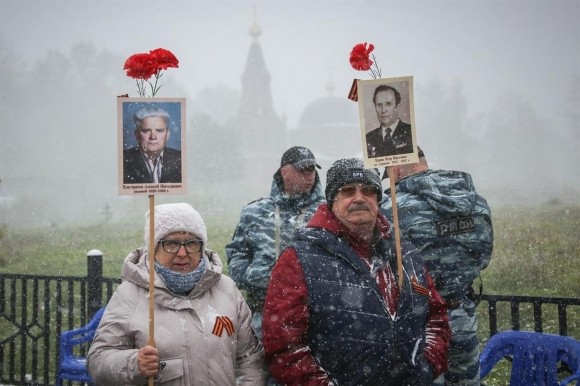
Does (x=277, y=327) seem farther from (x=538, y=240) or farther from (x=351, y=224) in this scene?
(x=538, y=240)

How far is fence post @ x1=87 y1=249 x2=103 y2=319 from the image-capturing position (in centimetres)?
568

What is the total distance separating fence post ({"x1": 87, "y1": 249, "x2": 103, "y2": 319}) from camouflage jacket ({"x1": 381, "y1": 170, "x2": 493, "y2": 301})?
3.77m

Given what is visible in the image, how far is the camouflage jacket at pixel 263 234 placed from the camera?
3625mm

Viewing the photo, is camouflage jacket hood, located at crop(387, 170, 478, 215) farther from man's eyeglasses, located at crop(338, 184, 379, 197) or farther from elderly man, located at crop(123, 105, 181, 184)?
elderly man, located at crop(123, 105, 181, 184)

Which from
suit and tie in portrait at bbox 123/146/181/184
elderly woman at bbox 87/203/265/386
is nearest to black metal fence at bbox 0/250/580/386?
elderly woman at bbox 87/203/265/386

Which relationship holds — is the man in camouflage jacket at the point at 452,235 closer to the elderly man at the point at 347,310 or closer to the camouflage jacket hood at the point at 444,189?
the camouflage jacket hood at the point at 444,189

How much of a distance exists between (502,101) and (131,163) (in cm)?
4889

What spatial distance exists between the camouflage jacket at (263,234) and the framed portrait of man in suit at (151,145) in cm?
121

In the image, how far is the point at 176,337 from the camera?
248cm

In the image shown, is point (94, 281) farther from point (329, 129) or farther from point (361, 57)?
point (329, 129)

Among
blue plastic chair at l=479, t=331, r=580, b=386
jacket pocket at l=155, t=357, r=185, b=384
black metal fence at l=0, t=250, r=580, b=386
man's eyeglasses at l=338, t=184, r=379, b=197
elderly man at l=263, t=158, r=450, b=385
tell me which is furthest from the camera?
black metal fence at l=0, t=250, r=580, b=386

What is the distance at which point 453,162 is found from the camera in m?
55.2

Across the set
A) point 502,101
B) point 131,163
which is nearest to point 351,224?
point 131,163

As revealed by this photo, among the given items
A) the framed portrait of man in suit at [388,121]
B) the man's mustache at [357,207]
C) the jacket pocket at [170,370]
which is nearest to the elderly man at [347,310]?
the man's mustache at [357,207]
